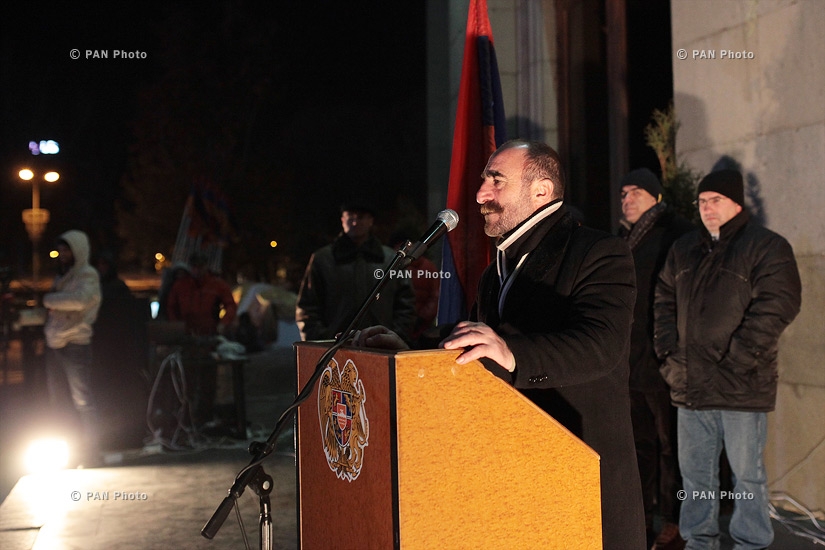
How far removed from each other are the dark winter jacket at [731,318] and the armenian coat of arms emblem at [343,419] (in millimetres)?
3127

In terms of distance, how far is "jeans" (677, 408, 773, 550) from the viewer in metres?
A: 4.85

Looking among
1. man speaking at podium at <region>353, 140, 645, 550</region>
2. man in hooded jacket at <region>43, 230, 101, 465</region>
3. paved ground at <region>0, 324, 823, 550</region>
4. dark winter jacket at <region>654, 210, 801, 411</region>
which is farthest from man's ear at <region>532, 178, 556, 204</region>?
man in hooded jacket at <region>43, 230, 101, 465</region>

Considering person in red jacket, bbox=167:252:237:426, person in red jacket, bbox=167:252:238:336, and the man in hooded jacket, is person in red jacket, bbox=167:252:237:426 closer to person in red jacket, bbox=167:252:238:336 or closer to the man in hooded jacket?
person in red jacket, bbox=167:252:238:336

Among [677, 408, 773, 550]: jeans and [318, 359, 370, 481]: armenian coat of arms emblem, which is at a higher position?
[318, 359, 370, 481]: armenian coat of arms emblem

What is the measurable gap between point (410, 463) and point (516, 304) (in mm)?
900

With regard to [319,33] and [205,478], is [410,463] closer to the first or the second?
[205,478]

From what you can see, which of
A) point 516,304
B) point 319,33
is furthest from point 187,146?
point 516,304

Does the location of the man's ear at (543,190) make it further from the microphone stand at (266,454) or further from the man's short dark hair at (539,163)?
the microphone stand at (266,454)

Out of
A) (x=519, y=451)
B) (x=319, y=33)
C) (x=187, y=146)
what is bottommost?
(x=519, y=451)

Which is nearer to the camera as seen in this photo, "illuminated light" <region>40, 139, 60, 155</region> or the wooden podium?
the wooden podium

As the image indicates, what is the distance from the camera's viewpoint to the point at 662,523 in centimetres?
568

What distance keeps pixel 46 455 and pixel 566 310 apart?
6775mm
